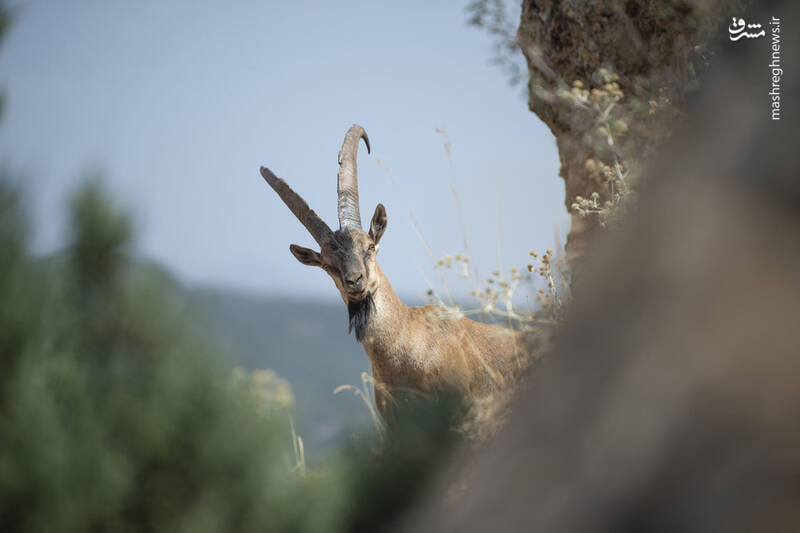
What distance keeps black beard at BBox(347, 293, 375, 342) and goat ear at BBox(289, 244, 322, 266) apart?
685mm

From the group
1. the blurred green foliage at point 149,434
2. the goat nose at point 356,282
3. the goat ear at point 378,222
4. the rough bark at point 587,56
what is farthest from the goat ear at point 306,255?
the blurred green foliage at point 149,434

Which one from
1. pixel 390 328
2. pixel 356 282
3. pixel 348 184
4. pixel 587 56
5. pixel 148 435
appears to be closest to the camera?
pixel 148 435

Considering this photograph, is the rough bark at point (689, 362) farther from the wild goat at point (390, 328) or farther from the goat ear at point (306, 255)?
the goat ear at point (306, 255)

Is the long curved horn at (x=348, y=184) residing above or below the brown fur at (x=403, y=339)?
above

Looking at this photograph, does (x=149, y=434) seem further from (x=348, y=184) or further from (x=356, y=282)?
(x=348, y=184)

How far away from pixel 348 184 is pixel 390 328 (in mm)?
1628

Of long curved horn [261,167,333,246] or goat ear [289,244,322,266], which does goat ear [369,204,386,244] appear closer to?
long curved horn [261,167,333,246]

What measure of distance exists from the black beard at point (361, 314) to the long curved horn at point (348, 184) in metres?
0.78

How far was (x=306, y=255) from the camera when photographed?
20.0 feet

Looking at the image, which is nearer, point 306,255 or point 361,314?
point 361,314

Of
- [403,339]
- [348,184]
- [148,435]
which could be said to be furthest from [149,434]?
[348,184]

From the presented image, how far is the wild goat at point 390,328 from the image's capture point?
5387 millimetres

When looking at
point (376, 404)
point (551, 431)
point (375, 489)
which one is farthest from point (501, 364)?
point (551, 431)

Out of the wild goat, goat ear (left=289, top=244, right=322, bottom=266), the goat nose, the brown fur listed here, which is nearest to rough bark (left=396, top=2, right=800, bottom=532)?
the wild goat
